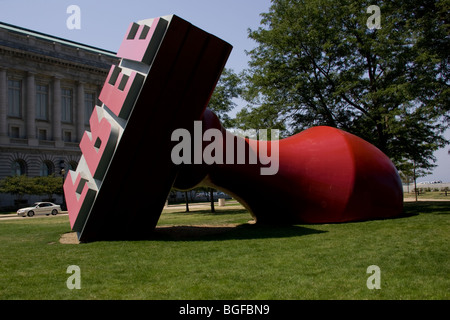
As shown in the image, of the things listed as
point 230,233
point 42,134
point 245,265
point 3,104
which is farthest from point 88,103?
point 245,265

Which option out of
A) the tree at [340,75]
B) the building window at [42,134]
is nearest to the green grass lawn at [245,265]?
the tree at [340,75]

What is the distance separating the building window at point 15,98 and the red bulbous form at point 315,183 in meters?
48.6

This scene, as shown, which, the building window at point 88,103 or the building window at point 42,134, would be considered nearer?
the building window at point 42,134

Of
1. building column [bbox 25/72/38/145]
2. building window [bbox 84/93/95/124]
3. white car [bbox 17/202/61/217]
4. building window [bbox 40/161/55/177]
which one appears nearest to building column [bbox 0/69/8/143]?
building column [bbox 25/72/38/145]

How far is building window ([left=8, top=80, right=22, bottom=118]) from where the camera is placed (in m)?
53.9

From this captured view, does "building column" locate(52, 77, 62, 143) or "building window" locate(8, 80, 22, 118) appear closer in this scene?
"building window" locate(8, 80, 22, 118)

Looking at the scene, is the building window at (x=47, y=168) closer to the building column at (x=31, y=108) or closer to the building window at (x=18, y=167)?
the building window at (x=18, y=167)

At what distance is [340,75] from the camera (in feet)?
77.8

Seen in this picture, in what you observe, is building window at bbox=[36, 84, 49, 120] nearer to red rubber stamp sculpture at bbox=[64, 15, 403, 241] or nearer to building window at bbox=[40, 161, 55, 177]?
building window at bbox=[40, 161, 55, 177]

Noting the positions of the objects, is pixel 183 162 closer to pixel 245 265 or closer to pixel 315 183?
pixel 315 183

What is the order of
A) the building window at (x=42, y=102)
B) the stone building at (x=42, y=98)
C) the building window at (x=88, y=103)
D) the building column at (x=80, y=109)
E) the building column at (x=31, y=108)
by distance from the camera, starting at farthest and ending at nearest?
the building window at (x=88, y=103) → the building column at (x=80, y=109) → the building window at (x=42, y=102) → the building column at (x=31, y=108) → the stone building at (x=42, y=98)

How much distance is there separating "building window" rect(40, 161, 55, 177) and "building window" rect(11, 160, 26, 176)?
8.49ft

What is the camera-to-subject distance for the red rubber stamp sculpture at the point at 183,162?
11086 millimetres
